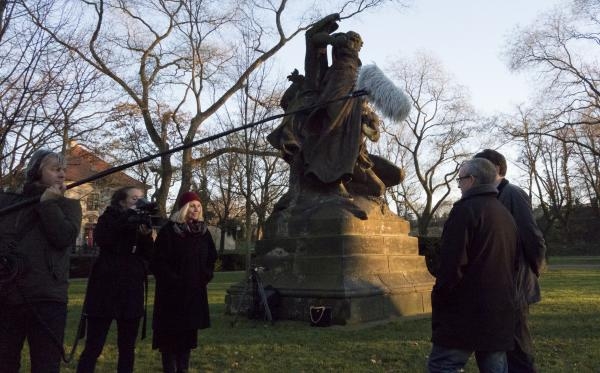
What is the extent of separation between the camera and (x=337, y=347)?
21.9ft

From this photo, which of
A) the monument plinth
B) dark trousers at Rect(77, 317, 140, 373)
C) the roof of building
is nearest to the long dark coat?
dark trousers at Rect(77, 317, 140, 373)

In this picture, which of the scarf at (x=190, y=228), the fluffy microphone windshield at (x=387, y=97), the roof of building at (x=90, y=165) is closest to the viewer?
the scarf at (x=190, y=228)

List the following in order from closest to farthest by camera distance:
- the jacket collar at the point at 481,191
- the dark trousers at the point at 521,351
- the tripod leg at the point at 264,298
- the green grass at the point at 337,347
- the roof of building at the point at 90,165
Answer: the jacket collar at the point at 481,191, the dark trousers at the point at 521,351, the green grass at the point at 337,347, the tripod leg at the point at 264,298, the roof of building at the point at 90,165

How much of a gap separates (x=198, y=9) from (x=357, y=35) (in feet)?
53.7

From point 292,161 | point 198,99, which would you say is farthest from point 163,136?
point 292,161

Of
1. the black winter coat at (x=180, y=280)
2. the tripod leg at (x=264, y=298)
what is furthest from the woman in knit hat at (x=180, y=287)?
the tripod leg at (x=264, y=298)

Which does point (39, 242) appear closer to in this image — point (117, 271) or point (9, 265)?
point (9, 265)

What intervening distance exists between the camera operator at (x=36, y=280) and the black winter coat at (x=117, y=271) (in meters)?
1.22

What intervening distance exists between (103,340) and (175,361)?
0.70 metres

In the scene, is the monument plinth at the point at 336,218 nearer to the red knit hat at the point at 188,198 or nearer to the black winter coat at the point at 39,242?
the red knit hat at the point at 188,198

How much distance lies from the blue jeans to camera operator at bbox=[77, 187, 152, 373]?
7.99 feet

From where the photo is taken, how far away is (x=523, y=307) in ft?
14.5

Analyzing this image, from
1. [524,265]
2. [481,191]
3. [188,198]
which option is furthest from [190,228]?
[524,265]

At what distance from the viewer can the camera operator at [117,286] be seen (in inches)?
189
